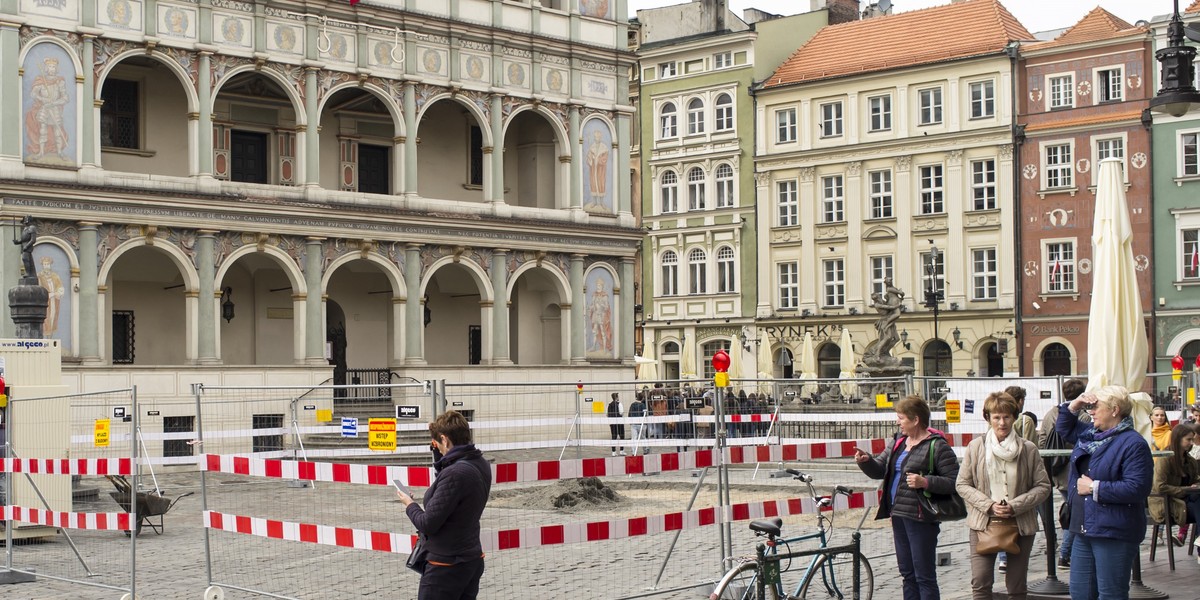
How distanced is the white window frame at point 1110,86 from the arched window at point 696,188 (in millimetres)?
15595

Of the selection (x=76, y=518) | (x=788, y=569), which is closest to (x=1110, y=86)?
(x=76, y=518)

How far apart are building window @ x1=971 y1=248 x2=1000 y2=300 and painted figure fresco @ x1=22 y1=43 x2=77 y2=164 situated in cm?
3324

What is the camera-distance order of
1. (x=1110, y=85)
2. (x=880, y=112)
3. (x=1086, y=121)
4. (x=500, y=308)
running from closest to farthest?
(x=500, y=308)
(x=1110, y=85)
(x=1086, y=121)
(x=880, y=112)

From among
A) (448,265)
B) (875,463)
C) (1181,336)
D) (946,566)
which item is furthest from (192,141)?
(1181,336)

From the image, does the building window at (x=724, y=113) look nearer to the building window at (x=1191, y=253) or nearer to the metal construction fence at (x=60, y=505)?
the building window at (x=1191, y=253)

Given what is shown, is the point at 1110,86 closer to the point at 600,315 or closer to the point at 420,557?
the point at 600,315

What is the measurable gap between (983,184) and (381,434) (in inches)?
1656

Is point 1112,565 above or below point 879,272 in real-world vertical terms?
below

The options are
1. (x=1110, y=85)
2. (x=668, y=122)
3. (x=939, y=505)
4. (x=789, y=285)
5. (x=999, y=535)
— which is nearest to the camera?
(x=999, y=535)

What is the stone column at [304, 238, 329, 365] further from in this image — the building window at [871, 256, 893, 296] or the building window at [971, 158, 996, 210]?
the building window at [971, 158, 996, 210]

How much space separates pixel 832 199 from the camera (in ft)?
190

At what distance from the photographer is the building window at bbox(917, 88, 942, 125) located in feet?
182

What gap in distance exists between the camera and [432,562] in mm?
8695

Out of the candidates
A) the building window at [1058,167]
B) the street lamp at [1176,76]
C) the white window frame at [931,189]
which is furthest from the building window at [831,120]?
the street lamp at [1176,76]
